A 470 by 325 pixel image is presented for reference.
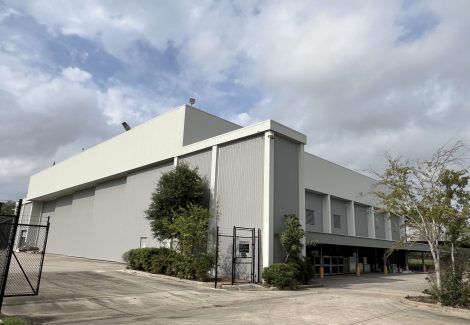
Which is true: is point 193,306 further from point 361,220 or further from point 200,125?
point 361,220

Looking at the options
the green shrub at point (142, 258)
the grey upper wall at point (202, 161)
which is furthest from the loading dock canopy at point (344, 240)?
the green shrub at point (142, 258)

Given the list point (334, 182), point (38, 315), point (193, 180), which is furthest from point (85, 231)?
point (38, 315)

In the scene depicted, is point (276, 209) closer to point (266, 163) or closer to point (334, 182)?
point (266, 163)

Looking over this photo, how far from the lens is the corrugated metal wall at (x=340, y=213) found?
34.1 metres

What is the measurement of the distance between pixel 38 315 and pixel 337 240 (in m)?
20.6

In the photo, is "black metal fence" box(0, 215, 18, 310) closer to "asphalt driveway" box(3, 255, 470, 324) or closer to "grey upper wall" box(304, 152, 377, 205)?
"asphalt driveway" box(3, 255, 470, 324)

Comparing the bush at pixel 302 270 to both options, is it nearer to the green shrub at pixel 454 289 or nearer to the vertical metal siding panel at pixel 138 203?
the green shrub at pixel 454 289

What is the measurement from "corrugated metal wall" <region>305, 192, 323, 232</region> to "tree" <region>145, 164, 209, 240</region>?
11.0m

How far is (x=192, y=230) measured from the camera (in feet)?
68.6

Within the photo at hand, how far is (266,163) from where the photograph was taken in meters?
20.6

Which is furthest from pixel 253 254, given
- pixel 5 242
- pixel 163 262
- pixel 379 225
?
pixel 379 225

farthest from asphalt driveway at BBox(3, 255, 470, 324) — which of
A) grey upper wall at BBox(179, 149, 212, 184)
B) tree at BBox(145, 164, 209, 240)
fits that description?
grey upper wall at BBox(179, 149, 212, 184)

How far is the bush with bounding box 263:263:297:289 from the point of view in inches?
717

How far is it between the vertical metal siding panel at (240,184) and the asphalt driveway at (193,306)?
4.82 metres
